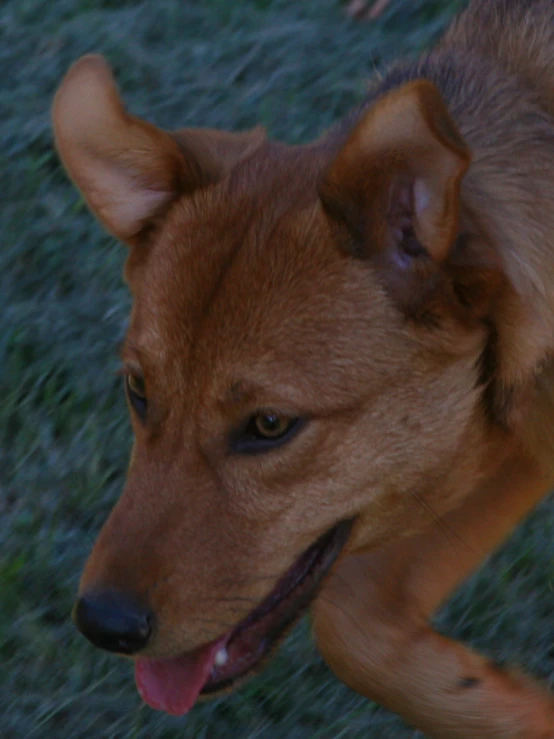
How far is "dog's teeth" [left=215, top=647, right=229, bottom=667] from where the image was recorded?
11.8ft

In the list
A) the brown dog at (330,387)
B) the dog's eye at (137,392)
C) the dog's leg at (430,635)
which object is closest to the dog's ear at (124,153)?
the brown dog at (330,387)

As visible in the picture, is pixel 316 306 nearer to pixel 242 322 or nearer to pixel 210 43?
pixel 242 322

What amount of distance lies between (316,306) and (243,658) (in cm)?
95

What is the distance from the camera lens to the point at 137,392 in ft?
12.0

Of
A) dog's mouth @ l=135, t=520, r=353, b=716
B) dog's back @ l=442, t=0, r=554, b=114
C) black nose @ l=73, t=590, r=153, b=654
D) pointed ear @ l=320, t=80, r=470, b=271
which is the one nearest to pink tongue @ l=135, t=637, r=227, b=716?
dog's mouth @ l=135, t=520, r=353, b=716

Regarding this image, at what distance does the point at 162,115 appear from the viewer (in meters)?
6.52

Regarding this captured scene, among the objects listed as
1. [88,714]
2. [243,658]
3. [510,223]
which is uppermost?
[510,223]

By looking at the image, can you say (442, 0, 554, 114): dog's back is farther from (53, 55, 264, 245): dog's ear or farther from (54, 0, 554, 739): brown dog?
(53, 55, 264, 245): dog's ear

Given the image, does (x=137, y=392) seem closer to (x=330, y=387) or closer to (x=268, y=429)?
(x=268, y=429)

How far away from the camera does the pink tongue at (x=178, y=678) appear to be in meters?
3.59

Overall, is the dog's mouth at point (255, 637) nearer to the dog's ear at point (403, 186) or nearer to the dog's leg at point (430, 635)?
the dog's leg at point (430, 635)

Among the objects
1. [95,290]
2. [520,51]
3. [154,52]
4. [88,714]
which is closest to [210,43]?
[154,52]

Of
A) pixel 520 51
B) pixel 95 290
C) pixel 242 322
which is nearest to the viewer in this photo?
pixel 242 322

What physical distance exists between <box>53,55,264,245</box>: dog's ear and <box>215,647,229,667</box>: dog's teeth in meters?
1.18
